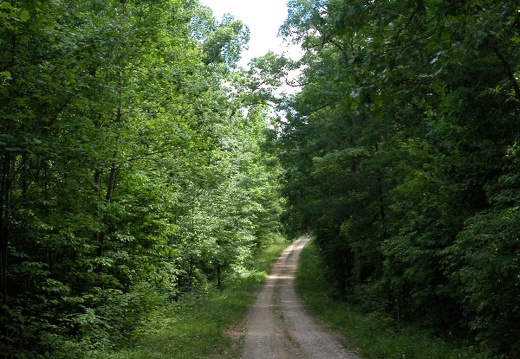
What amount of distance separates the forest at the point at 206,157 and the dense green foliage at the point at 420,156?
0.14ft

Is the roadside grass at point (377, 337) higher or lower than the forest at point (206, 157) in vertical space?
lower

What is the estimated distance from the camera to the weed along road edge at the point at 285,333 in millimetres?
11680

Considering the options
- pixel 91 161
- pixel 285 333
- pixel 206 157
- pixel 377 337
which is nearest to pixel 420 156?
pixel 377 337

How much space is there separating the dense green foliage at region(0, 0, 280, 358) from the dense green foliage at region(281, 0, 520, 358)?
454 cm

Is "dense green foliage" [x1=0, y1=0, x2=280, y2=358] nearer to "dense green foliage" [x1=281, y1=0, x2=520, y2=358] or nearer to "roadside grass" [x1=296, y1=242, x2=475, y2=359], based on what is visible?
"dense green foliage" [x1=281, y1=0, x2=520, y2=358]

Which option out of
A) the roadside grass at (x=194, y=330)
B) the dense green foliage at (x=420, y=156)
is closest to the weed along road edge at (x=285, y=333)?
the roadside grass at (x=194, y=330)

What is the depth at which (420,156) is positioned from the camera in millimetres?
12086

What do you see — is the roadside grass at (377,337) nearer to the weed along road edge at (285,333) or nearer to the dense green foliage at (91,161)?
the weed along road edge at (285,333)

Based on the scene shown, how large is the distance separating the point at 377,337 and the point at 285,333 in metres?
3.12

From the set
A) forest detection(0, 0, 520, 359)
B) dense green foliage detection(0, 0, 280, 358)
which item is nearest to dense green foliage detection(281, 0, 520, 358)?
forest detection(0, 0, 520, 359)

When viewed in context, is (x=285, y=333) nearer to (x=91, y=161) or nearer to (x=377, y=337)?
(x=377, y=337)

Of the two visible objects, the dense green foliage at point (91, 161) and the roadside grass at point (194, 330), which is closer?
the dense green foliage at point (91, 161)

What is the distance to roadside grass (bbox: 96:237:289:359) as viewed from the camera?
1076 centimetres

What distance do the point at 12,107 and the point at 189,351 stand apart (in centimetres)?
686
